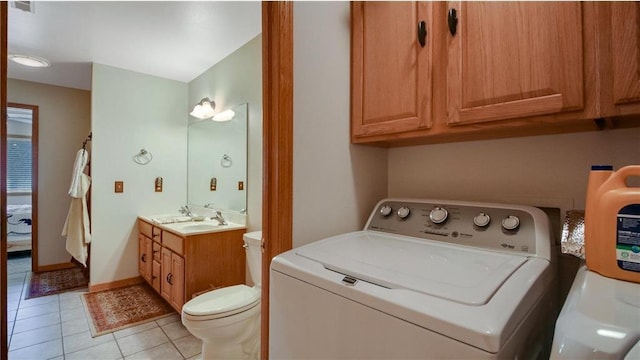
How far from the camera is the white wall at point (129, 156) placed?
298cm

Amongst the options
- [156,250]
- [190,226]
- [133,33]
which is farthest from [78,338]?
[133,33]

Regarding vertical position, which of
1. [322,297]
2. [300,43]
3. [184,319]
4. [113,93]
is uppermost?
[113,93]

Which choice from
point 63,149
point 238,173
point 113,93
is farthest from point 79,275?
point 238,173

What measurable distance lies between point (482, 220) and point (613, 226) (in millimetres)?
362

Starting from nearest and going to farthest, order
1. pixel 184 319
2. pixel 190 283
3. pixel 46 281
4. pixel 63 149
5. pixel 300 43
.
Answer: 1. pixel 300 43
2. pixel 184 319
3. pixel 190 283
4. pixel 46 281
5. pixel 63 149

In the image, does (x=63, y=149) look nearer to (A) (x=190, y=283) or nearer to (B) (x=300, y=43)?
(A) (x=190, y=283)

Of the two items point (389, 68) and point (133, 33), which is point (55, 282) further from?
Answer: point (389, 68)

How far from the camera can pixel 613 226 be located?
655mm

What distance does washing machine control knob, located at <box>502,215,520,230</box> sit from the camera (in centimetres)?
93

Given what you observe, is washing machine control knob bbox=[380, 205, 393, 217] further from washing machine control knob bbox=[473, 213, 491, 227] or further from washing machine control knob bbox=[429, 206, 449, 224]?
washing machine control knob bbox=[473, 213, 491, 227]

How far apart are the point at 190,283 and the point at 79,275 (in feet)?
7.79

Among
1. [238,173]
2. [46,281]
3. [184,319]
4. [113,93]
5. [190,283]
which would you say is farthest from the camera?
[46,281]

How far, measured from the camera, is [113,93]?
10.0 ft

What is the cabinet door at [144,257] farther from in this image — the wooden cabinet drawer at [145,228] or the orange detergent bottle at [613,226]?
the orange detergent bottle at [613,226]
